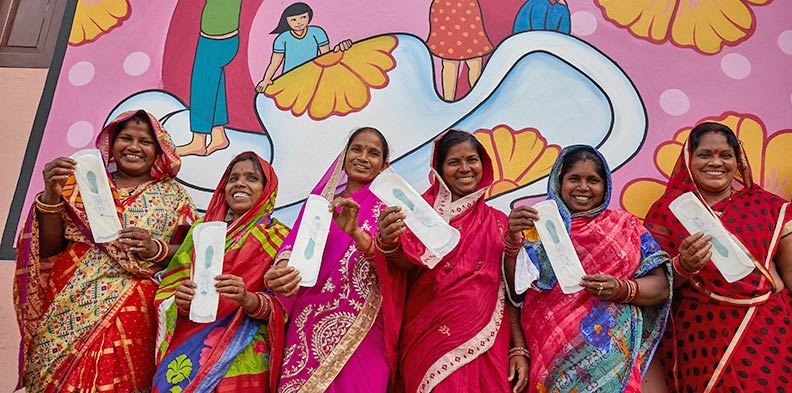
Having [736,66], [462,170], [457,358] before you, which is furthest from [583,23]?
[457,358]

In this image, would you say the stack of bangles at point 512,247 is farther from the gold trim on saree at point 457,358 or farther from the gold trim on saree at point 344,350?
the gold trim on saree at point 344,350

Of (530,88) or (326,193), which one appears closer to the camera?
(326,193)

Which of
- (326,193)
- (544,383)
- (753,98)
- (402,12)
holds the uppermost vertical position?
(402,12)

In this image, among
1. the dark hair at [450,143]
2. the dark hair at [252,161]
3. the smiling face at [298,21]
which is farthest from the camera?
the smiling face at [298,21]

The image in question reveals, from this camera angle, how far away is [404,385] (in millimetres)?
2775

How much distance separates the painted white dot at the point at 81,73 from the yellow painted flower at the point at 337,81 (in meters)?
1.24

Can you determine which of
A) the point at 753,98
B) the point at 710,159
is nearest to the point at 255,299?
the point at 710,159

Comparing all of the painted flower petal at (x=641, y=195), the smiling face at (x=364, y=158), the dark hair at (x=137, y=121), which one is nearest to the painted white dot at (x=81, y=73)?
the dark hair at (x=137, y=121)

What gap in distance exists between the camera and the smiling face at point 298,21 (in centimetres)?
436

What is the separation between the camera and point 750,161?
3.74m

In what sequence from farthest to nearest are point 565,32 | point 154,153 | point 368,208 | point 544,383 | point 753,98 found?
point 565,32 < point 753,98 < point 154,153 < point 368,208 < point 544,383

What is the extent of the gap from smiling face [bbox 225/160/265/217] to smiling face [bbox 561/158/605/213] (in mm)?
1423

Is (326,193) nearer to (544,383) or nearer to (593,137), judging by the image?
(544,383)

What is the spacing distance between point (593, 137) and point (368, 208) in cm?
164
